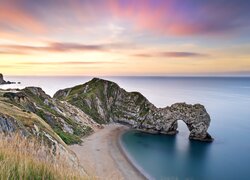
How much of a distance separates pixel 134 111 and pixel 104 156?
3838 cm

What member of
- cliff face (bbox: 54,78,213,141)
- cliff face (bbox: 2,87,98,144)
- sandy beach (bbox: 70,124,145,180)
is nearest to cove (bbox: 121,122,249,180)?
sandy beach (bbox: 70,124,145,180)

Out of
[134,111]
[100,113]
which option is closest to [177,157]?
[134,111]

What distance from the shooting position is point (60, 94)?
11081 centimetres

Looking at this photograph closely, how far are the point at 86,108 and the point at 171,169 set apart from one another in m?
43.6

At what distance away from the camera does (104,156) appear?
51.6m

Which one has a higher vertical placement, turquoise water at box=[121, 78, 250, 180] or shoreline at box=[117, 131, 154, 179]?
shoreline at box=[117, 131, 154, 179]

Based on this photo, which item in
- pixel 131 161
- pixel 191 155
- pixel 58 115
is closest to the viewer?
pixel 131 161

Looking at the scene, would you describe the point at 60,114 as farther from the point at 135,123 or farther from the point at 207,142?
the point at 207,142

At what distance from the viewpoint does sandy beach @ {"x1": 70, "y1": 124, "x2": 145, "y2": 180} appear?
4322cm

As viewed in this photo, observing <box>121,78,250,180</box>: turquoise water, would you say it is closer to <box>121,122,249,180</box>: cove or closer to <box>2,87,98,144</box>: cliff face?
<box>121,122,249,180</box>: cove

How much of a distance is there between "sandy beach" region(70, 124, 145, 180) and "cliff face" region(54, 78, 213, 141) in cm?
1429

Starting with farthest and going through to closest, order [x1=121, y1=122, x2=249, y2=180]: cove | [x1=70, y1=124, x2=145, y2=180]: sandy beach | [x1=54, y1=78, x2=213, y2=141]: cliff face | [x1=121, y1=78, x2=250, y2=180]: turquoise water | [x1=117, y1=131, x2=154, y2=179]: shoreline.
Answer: [x1=54, y1=78, x2=213, y2=141]: cliff face < [x1=121, y1=78, x2=250, y2=180]: turquoise water < [x1=121, y1=122, x2=249, y2=180]: cove < [x1=117, y1=131, x2=154, y2=179]: shoreline < [x1=70, y1=124, x2=145, y2=180]: sandy beach

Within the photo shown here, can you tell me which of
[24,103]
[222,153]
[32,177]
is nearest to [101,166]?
[24,103]

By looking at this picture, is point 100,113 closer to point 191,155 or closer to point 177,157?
point 177,157
